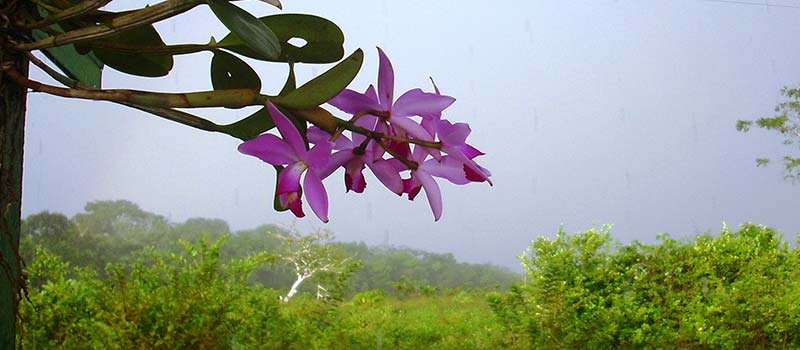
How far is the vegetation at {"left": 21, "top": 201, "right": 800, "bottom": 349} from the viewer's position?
1.85 meters

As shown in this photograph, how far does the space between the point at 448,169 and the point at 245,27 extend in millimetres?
141

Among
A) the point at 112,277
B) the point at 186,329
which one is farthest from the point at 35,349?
the point at 186,329

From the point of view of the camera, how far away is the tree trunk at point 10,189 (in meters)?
0.41

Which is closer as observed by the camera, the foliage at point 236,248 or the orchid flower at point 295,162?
the orchid flower at point 295,162

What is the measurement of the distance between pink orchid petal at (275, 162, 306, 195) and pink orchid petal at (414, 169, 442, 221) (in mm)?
68

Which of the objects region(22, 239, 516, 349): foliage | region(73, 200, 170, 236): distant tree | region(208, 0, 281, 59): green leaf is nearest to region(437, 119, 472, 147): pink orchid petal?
region(208, 0, 281, 59): green leaf

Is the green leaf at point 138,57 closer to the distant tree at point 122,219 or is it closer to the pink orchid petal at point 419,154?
the pink orchid petal at point 419,154

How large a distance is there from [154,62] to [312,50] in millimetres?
153

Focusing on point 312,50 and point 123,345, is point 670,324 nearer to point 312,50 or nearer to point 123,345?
point 123,345

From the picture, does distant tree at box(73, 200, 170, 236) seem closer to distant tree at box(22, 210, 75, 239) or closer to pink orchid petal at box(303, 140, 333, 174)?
distant tree at box(22, 210, 75, 239)

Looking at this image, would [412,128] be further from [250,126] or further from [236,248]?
[236,248]

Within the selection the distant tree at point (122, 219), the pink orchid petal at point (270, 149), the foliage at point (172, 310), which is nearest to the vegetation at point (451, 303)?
the foliage at point (172, 310)

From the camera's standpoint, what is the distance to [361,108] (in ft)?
1.27

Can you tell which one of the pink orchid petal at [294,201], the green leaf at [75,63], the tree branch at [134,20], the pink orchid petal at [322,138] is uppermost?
the green leaf at [75,63]
